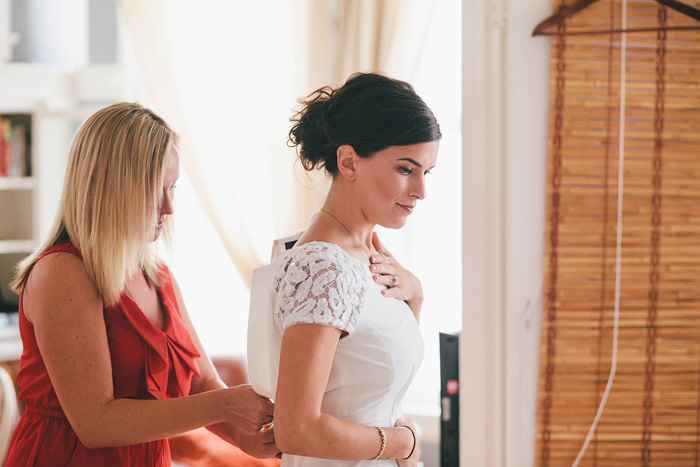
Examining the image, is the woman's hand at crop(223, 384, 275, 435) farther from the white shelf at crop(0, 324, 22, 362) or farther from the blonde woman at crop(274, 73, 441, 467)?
the white shelf at crop(0, 324, 22, 362)

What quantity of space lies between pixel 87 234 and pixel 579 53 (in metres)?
1.43

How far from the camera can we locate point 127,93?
3160 millimetres

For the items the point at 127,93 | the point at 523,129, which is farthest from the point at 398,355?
the point at 127,93

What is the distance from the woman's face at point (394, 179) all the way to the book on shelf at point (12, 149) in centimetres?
247

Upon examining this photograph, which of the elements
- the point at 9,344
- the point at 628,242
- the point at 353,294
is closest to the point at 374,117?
the point at 353,294

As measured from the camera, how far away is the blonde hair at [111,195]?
122 cm

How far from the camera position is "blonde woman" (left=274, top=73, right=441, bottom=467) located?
41.5 inches

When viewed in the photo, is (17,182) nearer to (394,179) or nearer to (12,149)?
(12,149)

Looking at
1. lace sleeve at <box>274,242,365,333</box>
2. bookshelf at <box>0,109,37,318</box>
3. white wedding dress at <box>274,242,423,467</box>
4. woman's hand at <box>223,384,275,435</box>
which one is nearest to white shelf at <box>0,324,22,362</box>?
bookshelf at <box>0,109,37,318</box>

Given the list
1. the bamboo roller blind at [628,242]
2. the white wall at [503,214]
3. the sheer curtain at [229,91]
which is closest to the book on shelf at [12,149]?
the sheer curtain at [229,91]

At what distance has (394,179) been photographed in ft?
3.98

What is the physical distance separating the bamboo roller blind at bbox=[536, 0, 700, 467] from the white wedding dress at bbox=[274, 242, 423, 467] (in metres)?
0.84

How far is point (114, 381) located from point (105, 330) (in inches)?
4.2

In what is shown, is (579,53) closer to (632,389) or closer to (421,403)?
(632,389)
